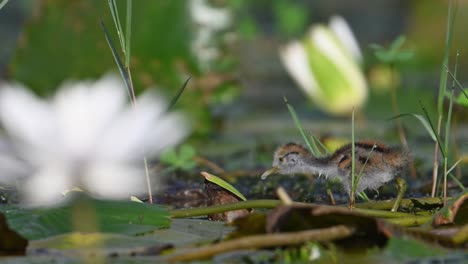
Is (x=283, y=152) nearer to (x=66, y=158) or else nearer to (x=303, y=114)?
(x=66, y=158)

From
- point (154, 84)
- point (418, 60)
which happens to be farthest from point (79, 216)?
point (418, 60)

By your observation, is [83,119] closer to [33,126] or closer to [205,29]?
[33,126]

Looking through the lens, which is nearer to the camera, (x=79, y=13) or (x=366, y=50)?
(x=79, y=13)

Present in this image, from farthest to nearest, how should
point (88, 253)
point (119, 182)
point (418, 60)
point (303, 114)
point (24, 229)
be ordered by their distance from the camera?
point (418, 60)
point (303, 114)
point (24, 229)
point (88, 253)
point (119, 182)

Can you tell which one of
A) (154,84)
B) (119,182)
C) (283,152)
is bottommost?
(119,182)

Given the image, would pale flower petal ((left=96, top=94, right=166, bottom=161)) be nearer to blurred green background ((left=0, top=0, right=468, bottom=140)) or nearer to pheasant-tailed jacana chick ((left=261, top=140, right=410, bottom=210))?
pheasant-tailed jacana chick ((left=261, top=140, right=410, bottom=210))

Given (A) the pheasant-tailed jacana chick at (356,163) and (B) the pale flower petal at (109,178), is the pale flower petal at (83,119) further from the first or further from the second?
(A) the pheasant-tailed jacana chick at (356,163)

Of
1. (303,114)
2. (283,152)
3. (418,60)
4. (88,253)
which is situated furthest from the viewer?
(418,60)

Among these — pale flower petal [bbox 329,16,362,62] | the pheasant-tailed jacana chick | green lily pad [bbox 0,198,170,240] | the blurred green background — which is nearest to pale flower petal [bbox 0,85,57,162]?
green lily pad [bbox 0,198,170,240]
